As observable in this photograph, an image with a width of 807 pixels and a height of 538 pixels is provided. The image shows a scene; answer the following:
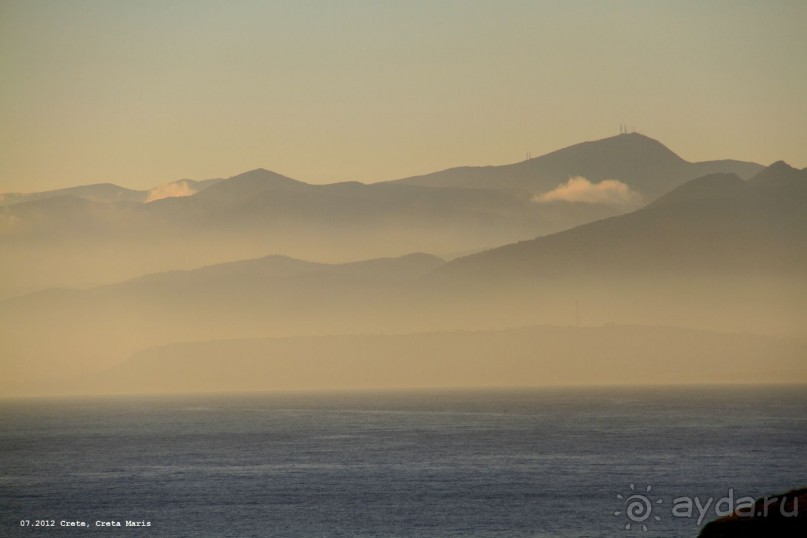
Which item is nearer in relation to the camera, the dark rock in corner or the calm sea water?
the dark rock in corner

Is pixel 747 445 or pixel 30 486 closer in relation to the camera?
pixel 30 486

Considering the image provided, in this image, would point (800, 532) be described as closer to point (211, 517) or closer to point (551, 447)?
point (211, 517)

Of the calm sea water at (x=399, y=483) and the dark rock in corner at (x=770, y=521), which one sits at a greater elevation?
the dark rock in corner at (x=770, y=521)

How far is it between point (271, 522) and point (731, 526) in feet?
206

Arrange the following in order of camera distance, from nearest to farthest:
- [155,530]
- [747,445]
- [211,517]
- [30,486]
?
[155,530], [211,517], [30,486], [747,445]

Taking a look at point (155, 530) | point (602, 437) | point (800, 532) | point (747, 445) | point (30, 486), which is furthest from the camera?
point (602, 437)

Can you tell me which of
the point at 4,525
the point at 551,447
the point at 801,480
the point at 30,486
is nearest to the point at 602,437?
the point at 551,447

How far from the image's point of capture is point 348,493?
422 feet

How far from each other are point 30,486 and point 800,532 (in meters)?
114

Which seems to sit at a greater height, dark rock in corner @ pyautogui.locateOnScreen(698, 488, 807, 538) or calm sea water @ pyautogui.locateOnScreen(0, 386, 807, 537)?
dark rock in corner @ pyautogui.locateOnScreen(698, 488, 807, 538)

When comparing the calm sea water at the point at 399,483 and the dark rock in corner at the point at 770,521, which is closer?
the dark rock in corner at the point at 770,521

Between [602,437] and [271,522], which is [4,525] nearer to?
[271,522]

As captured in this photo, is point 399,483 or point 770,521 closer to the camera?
point 770,521

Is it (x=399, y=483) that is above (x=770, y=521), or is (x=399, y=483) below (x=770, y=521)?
below
